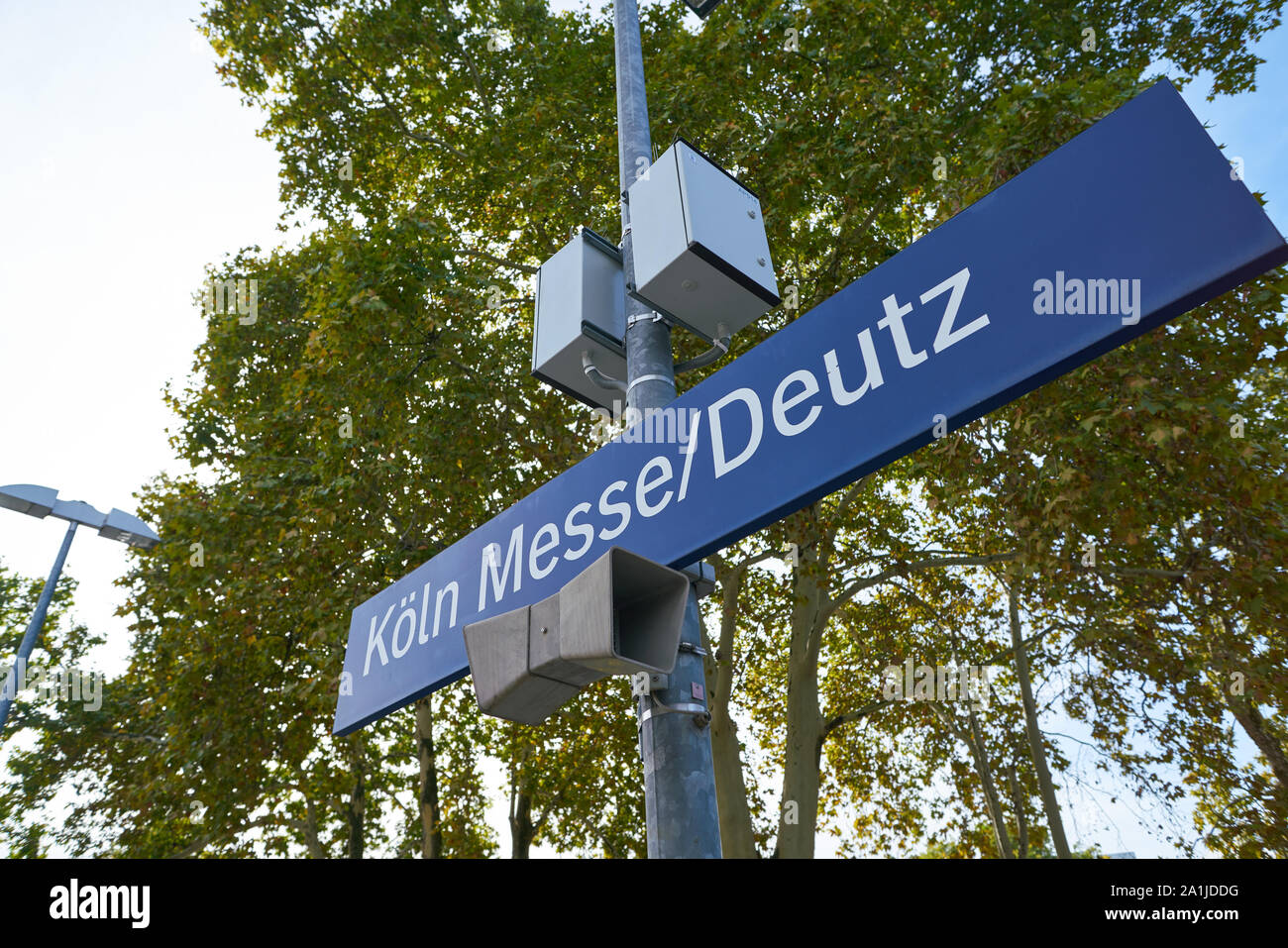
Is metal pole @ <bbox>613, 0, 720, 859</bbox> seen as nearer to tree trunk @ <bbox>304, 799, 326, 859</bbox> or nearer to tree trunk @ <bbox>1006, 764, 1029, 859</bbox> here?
tree trunk @ <bbox>1006, 764, 1029, 859</bbox>

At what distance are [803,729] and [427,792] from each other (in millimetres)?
5629

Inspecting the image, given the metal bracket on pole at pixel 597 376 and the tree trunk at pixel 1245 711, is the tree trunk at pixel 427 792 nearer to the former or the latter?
the tree trunk at pixel 1245 711

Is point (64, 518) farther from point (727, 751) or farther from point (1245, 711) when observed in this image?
point (1245, 711)

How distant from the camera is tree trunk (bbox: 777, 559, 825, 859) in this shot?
947 cm

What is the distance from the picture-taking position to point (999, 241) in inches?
71.7

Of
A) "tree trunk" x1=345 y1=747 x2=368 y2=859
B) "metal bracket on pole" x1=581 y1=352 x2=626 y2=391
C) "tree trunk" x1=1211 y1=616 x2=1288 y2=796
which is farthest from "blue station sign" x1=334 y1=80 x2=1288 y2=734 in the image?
"tree trunk" x1=345 y1=747 x2=368 y2=859

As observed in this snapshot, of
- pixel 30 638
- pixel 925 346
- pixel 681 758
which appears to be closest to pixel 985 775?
pixel 681 758

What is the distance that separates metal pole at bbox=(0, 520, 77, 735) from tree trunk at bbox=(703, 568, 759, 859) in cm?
835

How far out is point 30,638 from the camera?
10031 millimetres

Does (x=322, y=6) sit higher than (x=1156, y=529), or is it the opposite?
(x=322, y=6)

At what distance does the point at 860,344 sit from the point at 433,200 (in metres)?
11.1
